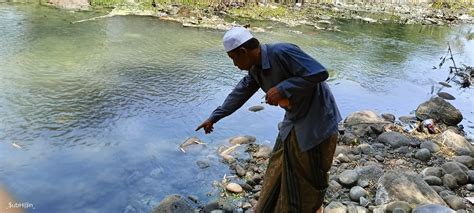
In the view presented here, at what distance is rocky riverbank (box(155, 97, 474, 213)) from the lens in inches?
164

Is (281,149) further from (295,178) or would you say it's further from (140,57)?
(140,57)

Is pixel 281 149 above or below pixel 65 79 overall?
above

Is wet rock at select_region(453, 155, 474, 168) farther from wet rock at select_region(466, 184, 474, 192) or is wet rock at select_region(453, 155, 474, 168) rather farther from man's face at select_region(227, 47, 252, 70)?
man's face at select_region(227, 47, 252, 70)

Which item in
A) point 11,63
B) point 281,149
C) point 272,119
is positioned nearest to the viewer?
point 281,149

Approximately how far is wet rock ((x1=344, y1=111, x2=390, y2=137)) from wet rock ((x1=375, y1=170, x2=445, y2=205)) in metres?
2.32

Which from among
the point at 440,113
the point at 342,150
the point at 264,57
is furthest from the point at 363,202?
the point at 440,113

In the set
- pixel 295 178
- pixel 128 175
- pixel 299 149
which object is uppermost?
pixel 299 149

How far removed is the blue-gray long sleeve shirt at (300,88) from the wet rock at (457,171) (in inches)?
110

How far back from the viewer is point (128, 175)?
17.4ft

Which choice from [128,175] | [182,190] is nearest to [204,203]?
[182,190]

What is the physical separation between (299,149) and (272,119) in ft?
15.1

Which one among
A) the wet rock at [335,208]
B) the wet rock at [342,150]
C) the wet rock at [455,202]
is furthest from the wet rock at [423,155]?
the wet rock at [335,208]

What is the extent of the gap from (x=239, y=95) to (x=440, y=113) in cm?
565

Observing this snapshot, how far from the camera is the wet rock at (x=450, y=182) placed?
4.68 meters
